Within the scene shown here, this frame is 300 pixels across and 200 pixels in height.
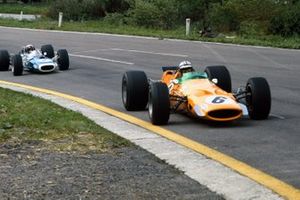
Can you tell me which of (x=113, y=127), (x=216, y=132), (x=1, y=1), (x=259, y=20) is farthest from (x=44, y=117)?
(x=1, y=1)

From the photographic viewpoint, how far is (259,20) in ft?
Result: 105

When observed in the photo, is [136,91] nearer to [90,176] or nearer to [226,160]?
[226,160]

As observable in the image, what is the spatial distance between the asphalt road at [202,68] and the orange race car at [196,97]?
0.19m

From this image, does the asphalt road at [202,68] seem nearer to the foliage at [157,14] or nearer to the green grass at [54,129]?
the green grass at [54,129]

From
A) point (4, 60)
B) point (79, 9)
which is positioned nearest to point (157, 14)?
point (79, 9)

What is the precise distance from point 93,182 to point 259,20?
27.5 metres

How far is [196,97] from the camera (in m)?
9.01

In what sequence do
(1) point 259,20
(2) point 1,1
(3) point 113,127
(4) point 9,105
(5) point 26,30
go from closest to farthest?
(3) point 113,127 < (4) point 9,105 < (1) point 259,20 < (5) point 26,30 < (2) point 1,1

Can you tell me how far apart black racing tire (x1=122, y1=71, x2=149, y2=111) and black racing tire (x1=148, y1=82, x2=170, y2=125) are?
1.13 m

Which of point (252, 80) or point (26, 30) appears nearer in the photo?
point (252, 80)

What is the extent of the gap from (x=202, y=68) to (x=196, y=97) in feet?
26.9

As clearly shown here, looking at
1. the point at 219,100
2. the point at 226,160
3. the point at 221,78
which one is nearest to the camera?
the point at 226,160

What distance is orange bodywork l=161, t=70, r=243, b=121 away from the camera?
8.63m

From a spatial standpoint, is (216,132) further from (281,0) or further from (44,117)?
(281,0)
